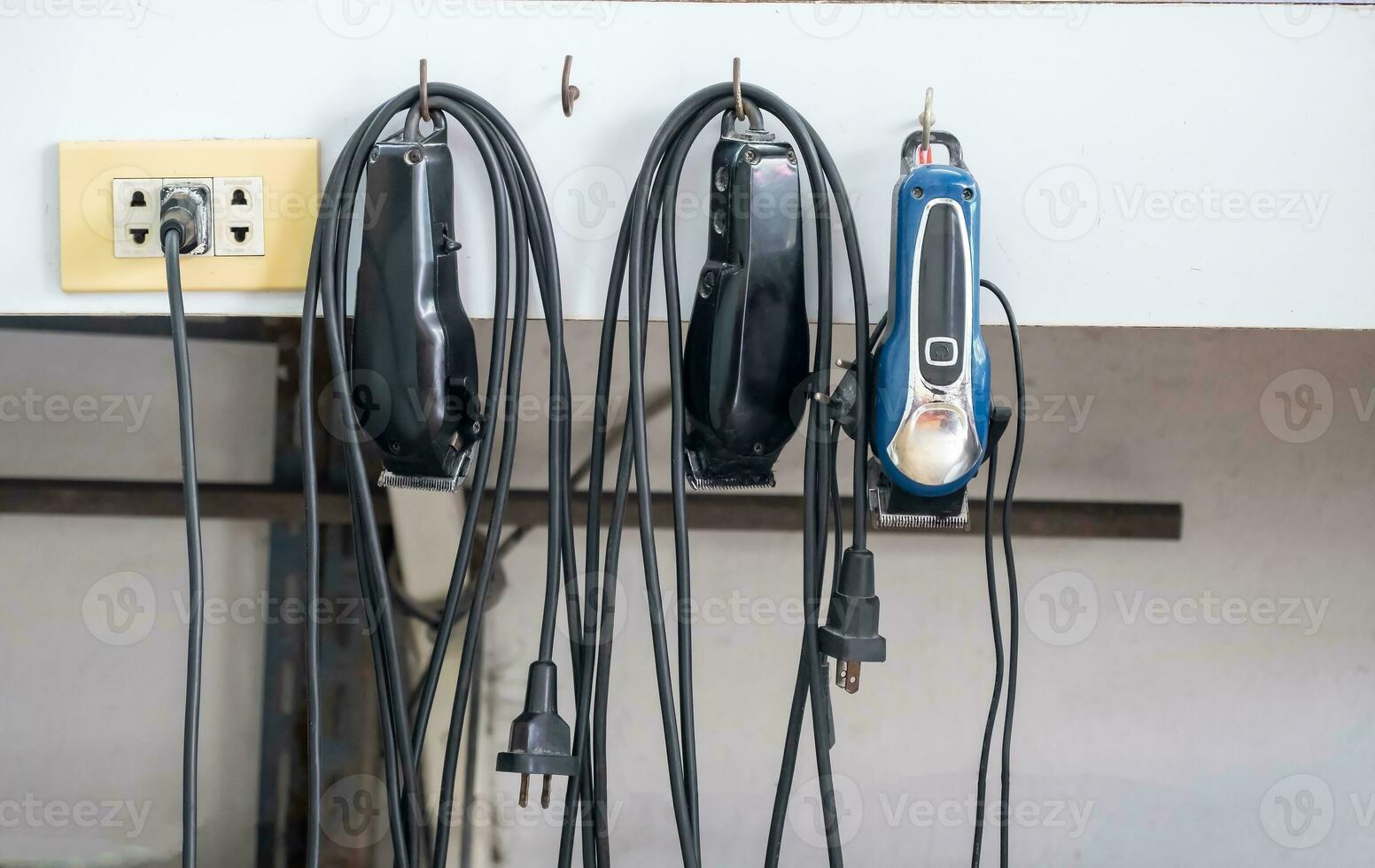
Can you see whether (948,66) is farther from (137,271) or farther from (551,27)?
(137,271)

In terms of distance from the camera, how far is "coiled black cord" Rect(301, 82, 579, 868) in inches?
18.6

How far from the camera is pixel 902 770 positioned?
74 centimetres

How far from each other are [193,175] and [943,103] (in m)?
0.46

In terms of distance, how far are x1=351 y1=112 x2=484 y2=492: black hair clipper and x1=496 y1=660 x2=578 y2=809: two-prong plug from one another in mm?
139

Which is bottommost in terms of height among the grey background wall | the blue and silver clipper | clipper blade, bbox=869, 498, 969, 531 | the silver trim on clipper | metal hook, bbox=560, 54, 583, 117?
the grey background wall

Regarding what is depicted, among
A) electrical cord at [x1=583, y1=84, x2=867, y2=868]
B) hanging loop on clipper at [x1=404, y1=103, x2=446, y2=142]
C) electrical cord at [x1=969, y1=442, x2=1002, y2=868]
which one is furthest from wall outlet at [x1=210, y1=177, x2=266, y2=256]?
electrical cord at [x1=969, y1=442, x2=1002, y2=868]

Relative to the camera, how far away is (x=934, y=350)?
1.42ft

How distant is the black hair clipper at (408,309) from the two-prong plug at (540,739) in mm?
139

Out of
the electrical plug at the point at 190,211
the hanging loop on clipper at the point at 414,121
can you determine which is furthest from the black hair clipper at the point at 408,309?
the electrical plug at the point at 190,211

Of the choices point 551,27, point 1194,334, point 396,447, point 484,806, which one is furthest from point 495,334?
point 1194,334

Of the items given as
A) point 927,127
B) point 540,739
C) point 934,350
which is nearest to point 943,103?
point 927,127

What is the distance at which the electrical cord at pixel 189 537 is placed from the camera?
47 centimetres

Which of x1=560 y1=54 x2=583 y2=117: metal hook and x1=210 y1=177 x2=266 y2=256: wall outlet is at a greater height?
x1=560 y1=54 x2=583 y2=117: metal hook

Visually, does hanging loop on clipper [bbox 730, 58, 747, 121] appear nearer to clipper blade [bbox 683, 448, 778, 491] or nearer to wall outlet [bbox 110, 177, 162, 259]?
clipper blade [bbox 683, 448, 778, 491]
